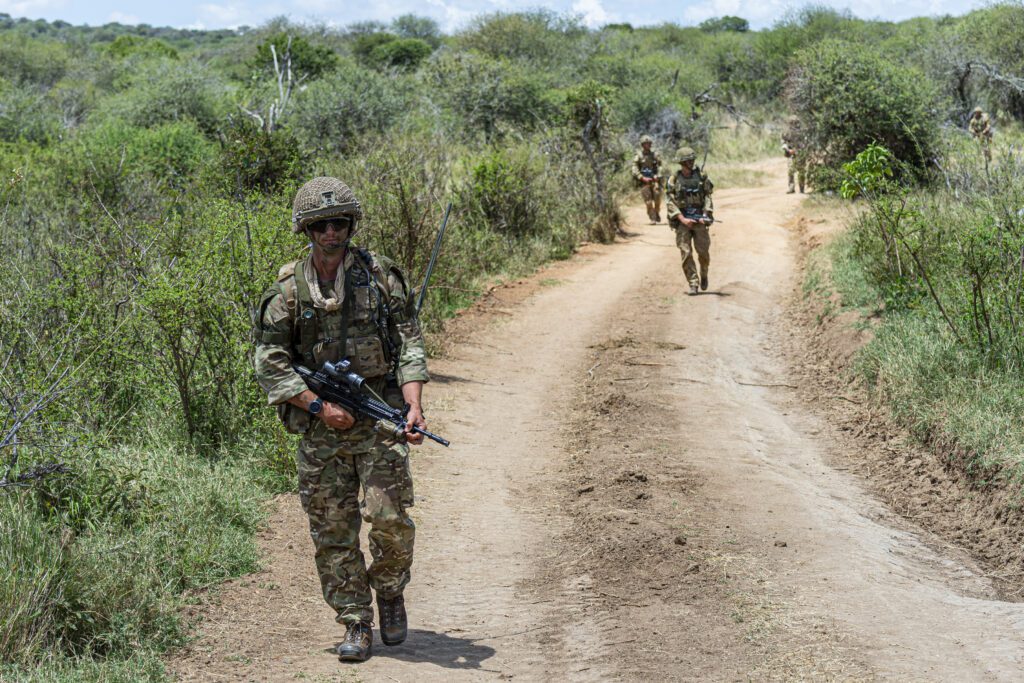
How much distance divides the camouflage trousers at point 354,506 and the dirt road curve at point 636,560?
0.30 m

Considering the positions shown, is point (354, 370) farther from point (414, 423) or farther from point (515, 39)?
point (515, 39)

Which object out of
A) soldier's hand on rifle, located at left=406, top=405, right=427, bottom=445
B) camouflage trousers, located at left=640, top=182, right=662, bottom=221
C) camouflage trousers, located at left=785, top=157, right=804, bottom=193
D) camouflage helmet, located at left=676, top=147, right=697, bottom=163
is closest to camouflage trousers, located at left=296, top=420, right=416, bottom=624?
soldier's hand on rifle, located at left=406, top=405, right=427, bottom=445

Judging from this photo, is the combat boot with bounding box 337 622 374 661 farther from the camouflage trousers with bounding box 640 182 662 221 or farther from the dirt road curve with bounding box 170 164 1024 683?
the camouflage trousers with bounding box 640 182 662 221

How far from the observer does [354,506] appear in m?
4.73

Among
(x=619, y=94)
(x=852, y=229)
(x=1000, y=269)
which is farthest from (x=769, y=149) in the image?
(x=1000, y=269)

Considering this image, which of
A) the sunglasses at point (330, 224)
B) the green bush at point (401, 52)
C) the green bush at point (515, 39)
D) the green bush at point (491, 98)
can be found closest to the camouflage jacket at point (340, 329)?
the sunglasses at point (330, 224)

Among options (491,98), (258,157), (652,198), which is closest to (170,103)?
(491,98)

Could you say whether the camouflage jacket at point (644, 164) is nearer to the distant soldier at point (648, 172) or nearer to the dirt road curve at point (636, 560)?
the distant soldier at point (648, 172)

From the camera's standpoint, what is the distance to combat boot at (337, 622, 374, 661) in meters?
4.60

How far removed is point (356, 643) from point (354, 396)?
1.00 meters

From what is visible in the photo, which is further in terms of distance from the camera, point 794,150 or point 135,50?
point 135,50

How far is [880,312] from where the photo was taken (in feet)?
36.2

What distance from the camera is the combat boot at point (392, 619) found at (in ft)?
15.7

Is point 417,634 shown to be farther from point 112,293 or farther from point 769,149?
point 769,149
